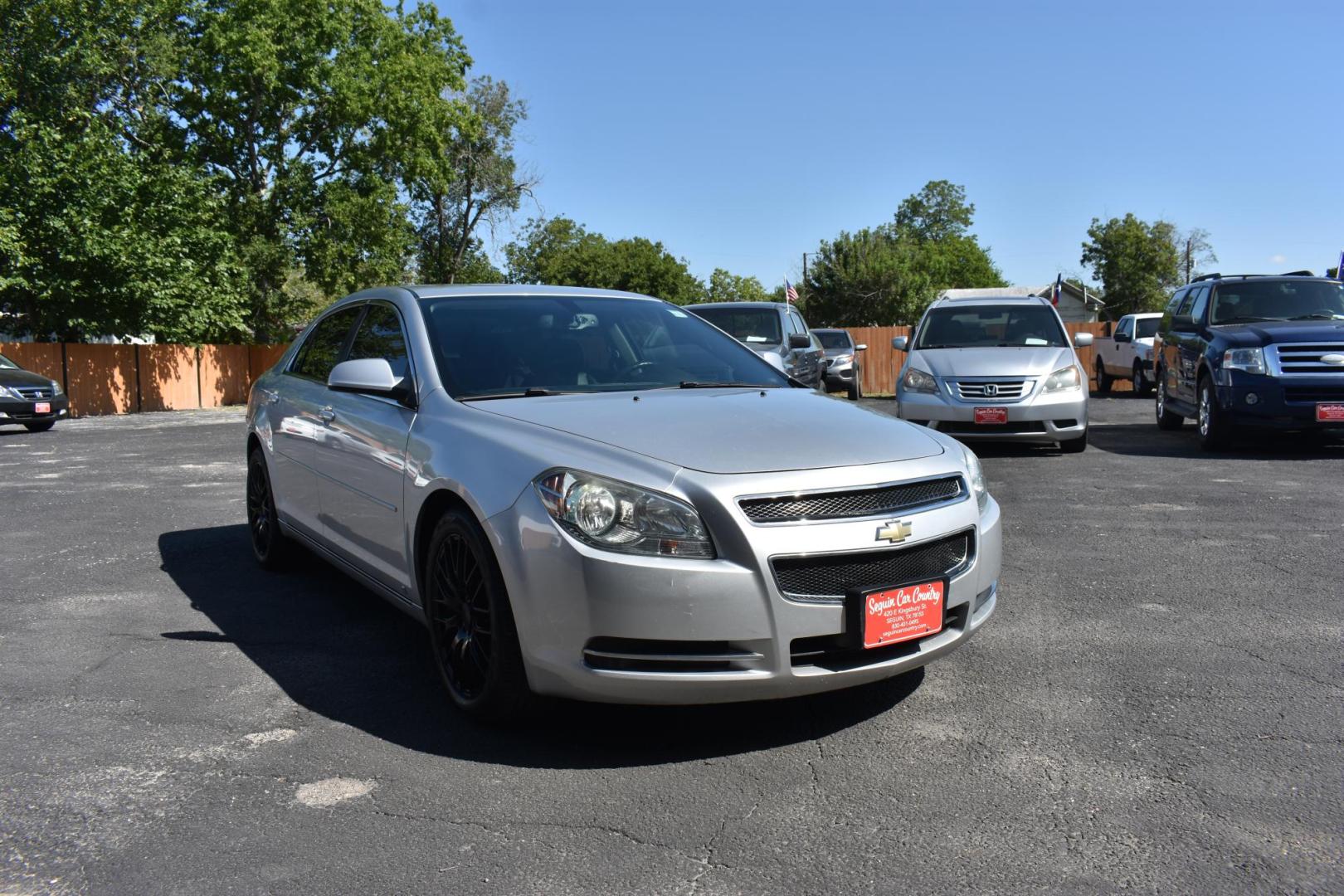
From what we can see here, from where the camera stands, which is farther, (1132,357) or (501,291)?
(1132,357)

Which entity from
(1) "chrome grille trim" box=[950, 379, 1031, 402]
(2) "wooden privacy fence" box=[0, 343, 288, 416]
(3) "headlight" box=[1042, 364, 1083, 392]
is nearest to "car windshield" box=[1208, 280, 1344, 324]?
(3) "headlight" box=[1042, 364, 1083, 392]

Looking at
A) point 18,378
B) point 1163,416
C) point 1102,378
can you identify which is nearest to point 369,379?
point 1163,416

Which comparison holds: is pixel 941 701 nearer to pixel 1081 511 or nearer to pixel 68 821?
pixel 68 821

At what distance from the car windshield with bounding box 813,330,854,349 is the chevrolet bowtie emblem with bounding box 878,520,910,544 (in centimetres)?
2208

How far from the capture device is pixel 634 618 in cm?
331

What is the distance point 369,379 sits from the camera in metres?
4.43

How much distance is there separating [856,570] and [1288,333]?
9.44m

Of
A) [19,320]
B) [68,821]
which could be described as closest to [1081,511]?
[68,821]

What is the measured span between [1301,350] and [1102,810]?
9.37 m

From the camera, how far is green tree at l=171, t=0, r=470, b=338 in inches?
1325

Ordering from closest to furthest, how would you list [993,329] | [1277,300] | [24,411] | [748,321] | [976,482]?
[976,482]
[1277,300]
[993,329]
[748,321]
[24,411]

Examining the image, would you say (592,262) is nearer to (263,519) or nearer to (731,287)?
(731,287)

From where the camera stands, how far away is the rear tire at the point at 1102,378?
25.9 meters

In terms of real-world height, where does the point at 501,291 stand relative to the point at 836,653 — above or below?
above
